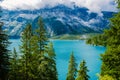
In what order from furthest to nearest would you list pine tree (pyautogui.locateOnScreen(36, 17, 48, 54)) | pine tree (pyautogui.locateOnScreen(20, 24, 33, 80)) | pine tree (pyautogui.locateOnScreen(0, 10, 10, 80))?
pine tree (pyautogui.locateOnScreen(36, 17, 48, 54))
pine tree (pyautogui.locateOnScreen(20, 24, 33, 80))
pine tree (pyautogui.locateOnScreen(0, 10, 10, 80))

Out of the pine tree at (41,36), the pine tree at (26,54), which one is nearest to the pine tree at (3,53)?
the pine tree at (26,54)

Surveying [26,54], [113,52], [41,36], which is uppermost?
[41,36]

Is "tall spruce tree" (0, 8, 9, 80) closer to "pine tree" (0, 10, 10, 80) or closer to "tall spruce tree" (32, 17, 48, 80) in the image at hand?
"pine tree" (0, 10, 10, 80)

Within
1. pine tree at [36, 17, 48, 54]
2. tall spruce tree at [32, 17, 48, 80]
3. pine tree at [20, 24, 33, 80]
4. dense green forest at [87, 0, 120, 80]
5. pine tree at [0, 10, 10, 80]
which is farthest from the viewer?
pine tree at [36, 17, 48, 54]

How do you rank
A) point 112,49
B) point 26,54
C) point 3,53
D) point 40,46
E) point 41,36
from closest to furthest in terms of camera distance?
1. point 112,49
2. point 3,53
3. point 26,54
4. point 41,36
5. point 40,46

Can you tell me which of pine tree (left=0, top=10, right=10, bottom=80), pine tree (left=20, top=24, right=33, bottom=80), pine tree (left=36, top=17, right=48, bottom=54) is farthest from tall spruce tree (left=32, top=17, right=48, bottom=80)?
pine tree (left=0, top=10, right=10, bottom=80)

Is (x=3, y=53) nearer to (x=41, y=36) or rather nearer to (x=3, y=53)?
(x=3, y=53)

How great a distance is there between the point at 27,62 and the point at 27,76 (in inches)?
84.5

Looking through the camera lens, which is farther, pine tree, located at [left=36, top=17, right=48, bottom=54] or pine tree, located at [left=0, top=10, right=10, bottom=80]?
pine tree, located at [left=36, top=17, right=48, bottom=54]

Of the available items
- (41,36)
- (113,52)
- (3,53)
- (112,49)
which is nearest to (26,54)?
(41,36)

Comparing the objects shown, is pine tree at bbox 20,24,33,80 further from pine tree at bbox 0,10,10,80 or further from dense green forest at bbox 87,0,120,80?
dense green forest at bbox 87,0,120,80

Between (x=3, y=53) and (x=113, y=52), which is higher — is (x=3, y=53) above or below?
below

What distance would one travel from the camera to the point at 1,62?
30688 millimetres

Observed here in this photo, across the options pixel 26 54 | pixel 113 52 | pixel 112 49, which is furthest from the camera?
pixel 26 54
